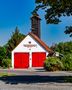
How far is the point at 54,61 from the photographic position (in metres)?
49.0

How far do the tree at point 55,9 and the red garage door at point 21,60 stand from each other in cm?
3965

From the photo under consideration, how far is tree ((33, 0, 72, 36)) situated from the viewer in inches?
890

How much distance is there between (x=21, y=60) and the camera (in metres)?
64.6

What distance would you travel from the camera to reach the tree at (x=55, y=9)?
2262cm

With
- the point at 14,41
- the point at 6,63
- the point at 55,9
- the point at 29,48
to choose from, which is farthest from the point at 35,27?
the point at 55,9

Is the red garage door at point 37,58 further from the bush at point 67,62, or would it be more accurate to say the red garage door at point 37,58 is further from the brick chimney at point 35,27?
the bush at point 67,62

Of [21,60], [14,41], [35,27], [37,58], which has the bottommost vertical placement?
[21,60]

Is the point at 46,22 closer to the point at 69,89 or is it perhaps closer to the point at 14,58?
the point at 69,89

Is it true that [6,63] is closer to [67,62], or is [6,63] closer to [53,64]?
[67,62]

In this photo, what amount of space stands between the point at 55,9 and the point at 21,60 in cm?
4079

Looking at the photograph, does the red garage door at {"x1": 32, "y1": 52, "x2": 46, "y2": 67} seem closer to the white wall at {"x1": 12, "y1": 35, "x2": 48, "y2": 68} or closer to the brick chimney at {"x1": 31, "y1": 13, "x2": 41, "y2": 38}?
the white wall at {"x1": 12, "y1": 35, "x2": 48, "y2": 68}

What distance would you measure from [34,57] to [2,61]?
16.7 feet

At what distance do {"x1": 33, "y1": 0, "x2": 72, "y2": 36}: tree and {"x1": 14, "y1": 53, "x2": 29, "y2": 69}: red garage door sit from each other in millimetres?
39647

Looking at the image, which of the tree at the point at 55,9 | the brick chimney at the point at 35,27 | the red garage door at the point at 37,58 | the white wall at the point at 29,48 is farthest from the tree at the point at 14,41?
the tree at the point at 55,9
